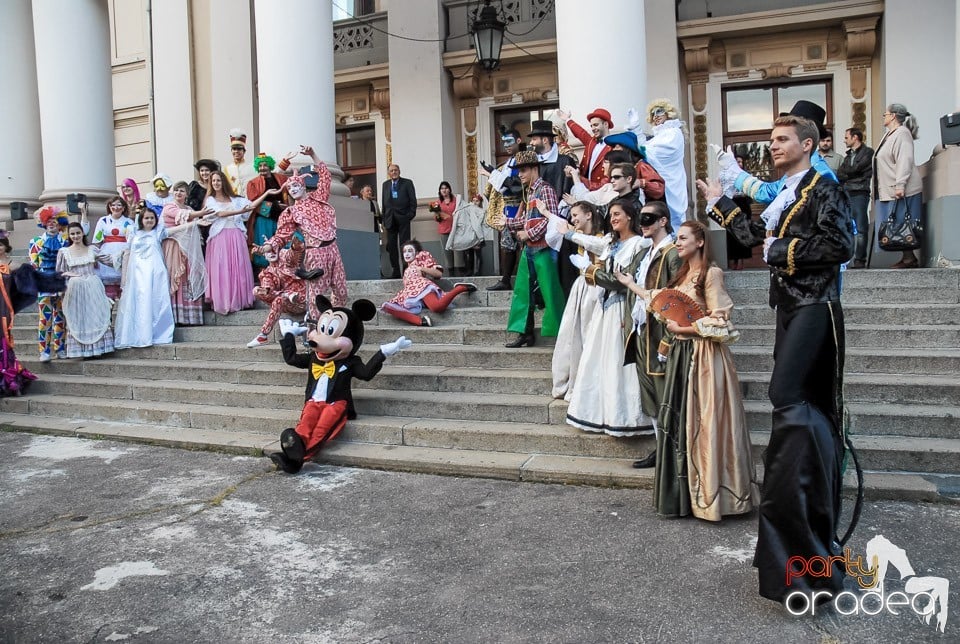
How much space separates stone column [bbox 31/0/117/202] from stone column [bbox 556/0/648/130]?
8.87m

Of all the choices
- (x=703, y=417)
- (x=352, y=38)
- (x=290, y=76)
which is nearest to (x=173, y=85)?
Result: (x=352, y=38)

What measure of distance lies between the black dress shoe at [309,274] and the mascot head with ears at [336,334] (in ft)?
5.14

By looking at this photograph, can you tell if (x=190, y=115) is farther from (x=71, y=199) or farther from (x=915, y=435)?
(x=915, y=435)

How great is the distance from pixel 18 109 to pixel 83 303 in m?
7.77

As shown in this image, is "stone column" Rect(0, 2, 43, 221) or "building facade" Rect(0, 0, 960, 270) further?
"stone column" Rect(0, 2, 43, 221)

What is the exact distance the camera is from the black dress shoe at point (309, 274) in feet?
25.1

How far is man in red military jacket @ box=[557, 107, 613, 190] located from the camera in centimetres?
728

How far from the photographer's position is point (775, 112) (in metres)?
13.4

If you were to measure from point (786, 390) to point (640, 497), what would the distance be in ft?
5.62

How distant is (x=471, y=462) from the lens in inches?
214

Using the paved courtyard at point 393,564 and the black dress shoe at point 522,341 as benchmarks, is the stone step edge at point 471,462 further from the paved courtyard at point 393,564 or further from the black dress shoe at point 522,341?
the black dress shoe at point 522,341

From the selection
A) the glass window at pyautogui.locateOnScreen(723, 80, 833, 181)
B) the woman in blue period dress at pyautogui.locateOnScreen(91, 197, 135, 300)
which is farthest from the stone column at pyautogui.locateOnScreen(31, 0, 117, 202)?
the glass window at pyautogui.locateOnScreen(723, 80, 833, 181)

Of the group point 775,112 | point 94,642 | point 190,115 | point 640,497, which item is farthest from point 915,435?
point 190,115

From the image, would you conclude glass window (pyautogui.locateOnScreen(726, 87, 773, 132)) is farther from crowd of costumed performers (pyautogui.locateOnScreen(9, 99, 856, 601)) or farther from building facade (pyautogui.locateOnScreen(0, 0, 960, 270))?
crowd of costumed performers (pyautogui.locateOnScreen(9, 99, 856, 601))
